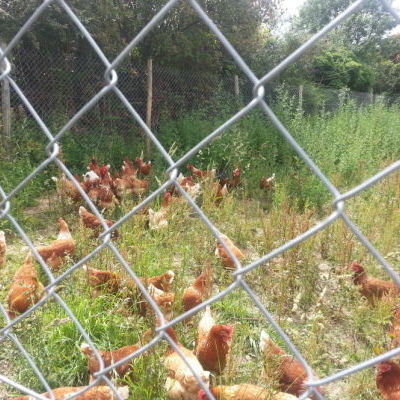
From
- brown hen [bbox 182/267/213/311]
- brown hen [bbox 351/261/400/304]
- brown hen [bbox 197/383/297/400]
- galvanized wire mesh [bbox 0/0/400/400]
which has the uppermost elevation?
galvanized wire mesh [bbox 0/0/400/400]

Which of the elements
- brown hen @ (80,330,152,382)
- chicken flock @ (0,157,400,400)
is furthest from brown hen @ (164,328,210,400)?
brown hen @ (80,330,152,382)

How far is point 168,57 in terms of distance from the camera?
7.44 meters

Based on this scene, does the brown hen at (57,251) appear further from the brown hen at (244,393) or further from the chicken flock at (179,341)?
the brown hen at (244,393)

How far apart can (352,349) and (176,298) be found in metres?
0.92

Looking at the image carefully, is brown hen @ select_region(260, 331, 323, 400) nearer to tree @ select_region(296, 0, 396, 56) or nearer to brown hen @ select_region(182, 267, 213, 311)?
brown hen @ select_region(182, 267, 213, 311)

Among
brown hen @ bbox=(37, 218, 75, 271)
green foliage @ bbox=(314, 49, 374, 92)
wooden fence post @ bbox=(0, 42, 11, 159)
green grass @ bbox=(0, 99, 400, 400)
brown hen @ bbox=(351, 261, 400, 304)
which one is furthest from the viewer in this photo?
green foliage @ bbox=(314, 49, 374, 92)

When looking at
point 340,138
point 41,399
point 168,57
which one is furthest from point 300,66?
point 41,399

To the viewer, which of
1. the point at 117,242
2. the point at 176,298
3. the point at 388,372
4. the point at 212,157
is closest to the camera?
the point at 388,372

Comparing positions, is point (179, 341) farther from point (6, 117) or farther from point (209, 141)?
point (6, 117)

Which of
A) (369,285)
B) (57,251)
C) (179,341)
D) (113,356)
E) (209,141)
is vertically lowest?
(369,285)

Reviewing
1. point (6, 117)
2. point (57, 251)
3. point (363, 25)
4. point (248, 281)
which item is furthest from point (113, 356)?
point (363, 25)

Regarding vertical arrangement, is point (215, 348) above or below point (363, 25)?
below

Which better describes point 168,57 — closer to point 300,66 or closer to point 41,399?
point 300,66

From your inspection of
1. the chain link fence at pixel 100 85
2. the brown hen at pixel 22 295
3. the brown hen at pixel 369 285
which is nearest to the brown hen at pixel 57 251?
the brown hen at pixel 22 295
